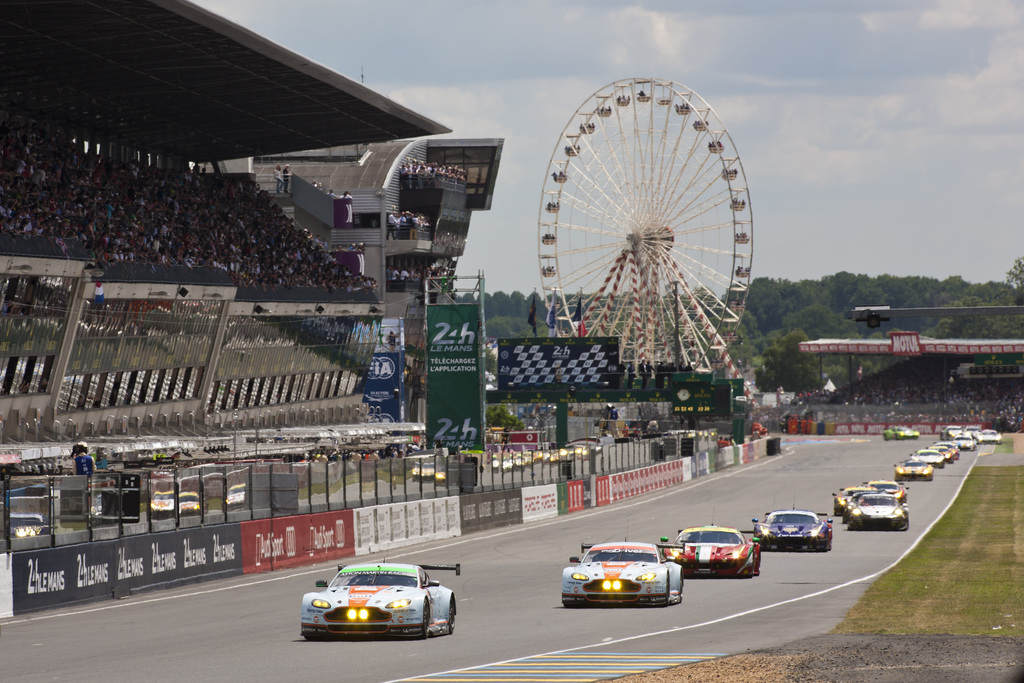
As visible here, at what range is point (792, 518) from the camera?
33.9 meters

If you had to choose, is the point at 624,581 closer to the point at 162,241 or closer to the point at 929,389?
the point at 162,241

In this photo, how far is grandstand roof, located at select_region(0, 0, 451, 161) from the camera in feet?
132

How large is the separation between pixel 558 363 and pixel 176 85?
27.3 metres

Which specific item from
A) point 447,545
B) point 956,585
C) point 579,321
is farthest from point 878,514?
point 579,321

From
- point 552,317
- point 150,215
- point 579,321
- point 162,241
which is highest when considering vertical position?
point 150,215

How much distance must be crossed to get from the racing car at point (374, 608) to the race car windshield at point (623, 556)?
5037 mm

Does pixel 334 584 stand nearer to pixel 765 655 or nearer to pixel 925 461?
pixel 765 655

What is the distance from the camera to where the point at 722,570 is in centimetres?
2750

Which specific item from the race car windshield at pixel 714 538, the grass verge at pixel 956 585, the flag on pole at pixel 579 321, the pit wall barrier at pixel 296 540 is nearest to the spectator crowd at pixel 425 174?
the flag on pole at pixel 579 321

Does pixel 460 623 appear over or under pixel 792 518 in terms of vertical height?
under

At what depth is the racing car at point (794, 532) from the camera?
33.3 m

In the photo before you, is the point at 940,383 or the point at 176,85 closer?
the point at 176,85

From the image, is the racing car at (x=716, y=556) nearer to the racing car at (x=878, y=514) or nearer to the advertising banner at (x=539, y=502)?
the racing car at (x=878, y=514)

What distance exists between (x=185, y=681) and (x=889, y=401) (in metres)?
135
